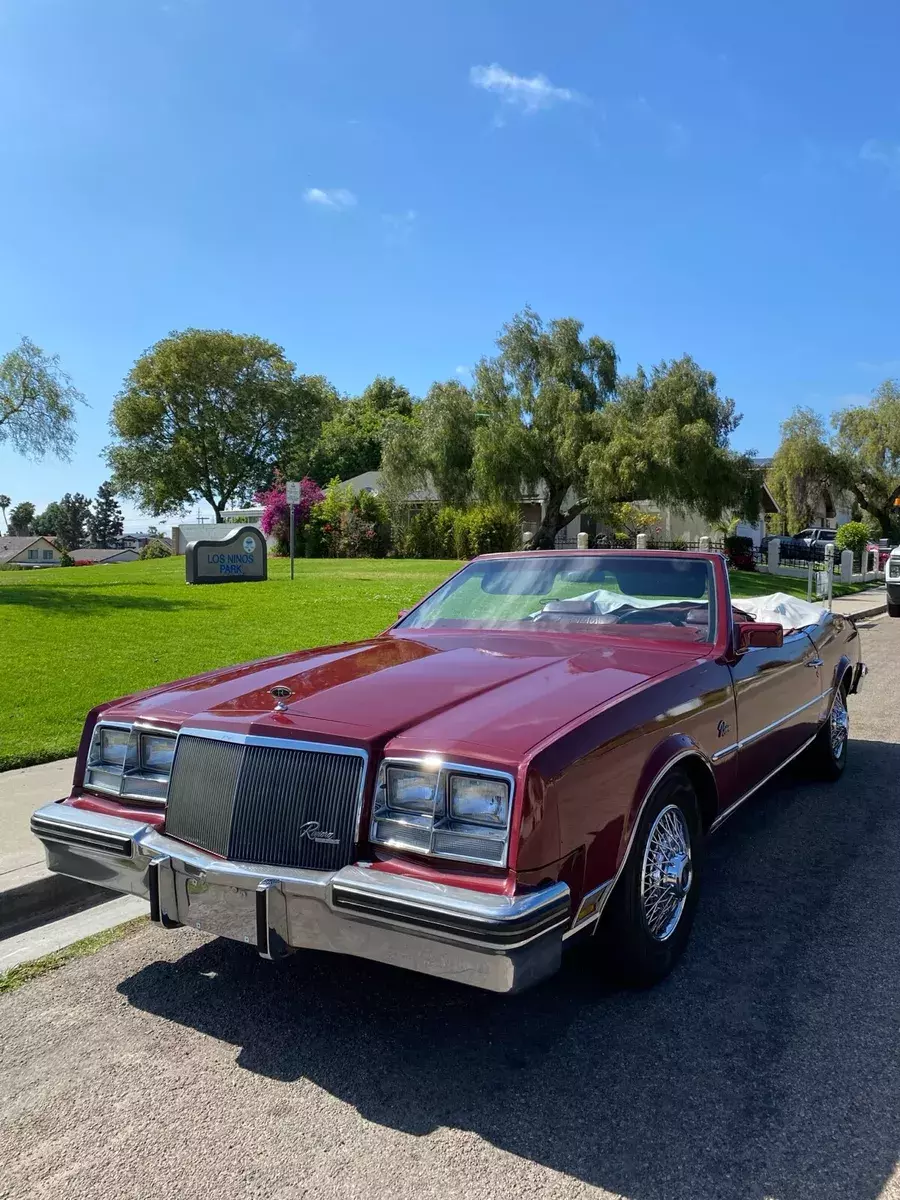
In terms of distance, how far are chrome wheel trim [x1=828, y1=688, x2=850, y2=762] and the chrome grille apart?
13.3ft

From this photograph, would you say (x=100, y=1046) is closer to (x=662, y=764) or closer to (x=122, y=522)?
(x=662, y=764)

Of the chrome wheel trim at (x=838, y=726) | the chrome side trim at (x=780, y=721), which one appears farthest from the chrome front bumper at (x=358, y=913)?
the chrome wheel trim at (x=838, y=726)

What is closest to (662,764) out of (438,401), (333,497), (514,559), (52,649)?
(514,559)

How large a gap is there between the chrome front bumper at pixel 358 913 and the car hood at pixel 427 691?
0.41 m

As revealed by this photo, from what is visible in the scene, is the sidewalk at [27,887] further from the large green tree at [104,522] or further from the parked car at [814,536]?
the large green tree at [104,522]

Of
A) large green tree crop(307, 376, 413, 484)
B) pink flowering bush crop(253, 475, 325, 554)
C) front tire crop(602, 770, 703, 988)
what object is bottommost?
front tire crop(602, 770, 703, 988)

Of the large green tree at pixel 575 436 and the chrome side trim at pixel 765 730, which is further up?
the large green tree at pixel 575 436

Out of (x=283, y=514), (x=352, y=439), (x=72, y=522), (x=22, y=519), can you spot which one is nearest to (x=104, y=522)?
(x=72, y=522)

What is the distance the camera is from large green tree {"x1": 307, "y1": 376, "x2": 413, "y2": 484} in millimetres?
65000

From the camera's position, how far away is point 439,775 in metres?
2.55

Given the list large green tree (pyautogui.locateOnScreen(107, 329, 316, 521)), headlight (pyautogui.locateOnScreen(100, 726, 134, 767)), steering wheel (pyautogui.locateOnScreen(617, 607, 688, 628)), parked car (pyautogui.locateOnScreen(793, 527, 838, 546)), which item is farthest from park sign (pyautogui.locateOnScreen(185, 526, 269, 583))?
large green tree (pyautogui.locateOnScreen(107, 329, 316, 521))

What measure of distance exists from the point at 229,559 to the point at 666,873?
60.7ft

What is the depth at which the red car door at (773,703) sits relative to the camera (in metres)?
4.00

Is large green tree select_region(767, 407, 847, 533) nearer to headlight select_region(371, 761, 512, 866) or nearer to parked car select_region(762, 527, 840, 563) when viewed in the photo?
parked car select_region(762, 527, 840, 563)
